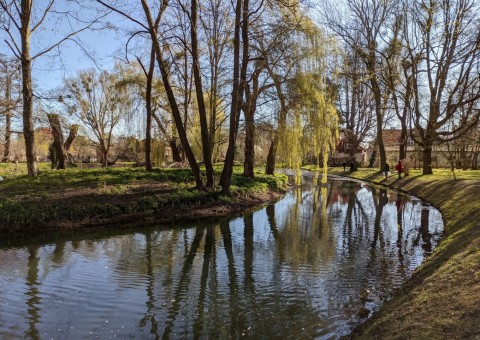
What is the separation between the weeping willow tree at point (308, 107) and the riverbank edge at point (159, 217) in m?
3.17

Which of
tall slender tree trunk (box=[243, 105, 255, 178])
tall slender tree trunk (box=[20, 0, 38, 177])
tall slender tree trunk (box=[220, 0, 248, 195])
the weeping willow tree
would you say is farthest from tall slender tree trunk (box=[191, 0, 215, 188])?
tall slender tree trunk (box=[20, 0, 38, 177])

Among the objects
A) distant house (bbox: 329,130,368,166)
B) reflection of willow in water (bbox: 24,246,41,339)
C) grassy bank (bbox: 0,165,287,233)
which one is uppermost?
distant house (bbox: 329,130,368,166)

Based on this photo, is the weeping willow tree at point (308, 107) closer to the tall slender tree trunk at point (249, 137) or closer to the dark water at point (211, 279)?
the tall slender tree trunk at point (249, 137)

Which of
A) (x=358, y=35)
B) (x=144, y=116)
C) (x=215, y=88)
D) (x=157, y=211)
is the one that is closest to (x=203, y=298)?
(x=157, y=211)

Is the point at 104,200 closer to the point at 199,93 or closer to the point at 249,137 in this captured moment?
the point at 199,93

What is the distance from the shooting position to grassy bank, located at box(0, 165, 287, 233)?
12391 millimetres

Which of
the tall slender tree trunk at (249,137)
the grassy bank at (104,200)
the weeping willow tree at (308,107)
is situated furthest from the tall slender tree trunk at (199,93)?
the weeping willow tree at (308,107)

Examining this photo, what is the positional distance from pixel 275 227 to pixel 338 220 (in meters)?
2.78

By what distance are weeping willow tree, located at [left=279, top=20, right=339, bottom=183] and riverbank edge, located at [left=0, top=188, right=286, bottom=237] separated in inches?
125

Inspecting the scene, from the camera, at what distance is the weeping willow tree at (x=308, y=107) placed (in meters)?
17.4

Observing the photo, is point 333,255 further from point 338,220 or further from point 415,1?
point 415,1

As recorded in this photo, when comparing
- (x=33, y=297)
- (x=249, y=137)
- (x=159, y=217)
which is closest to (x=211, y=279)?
(x=33, y=297)

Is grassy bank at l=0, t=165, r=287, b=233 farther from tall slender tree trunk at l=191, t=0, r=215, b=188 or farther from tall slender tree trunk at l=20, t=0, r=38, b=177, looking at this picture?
tall slender tree trunk at l=20, t=0, r=38, b=177

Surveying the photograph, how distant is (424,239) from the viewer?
35.1 ft
